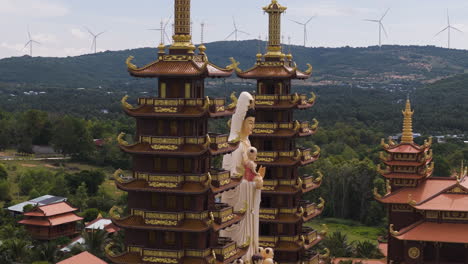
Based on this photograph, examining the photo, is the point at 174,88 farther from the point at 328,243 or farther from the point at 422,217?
the point at 328,243

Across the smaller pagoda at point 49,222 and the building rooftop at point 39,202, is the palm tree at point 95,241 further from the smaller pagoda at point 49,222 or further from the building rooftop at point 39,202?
the building rooftop at point 39,202

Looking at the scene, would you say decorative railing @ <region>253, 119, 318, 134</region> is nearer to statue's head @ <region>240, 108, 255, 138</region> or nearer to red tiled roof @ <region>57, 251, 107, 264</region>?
statue's head @ <region>240, 108, 255, 138</region>

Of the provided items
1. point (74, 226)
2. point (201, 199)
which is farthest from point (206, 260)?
point (74, 226)

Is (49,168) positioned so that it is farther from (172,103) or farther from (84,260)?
(172,103)

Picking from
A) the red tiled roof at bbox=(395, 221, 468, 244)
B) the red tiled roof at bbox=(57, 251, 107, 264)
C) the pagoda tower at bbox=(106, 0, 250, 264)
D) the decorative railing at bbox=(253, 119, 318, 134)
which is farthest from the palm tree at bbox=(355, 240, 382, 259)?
the pagoda tower at bbox=(106, 0, 250, 264)

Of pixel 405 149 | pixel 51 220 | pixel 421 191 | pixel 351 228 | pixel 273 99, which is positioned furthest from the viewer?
pixel 351 228

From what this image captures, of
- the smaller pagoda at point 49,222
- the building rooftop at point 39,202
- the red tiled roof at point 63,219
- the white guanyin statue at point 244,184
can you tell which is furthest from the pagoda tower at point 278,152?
the building rooftop at point 39,202

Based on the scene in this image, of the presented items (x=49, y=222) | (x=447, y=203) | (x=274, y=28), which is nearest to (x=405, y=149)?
(x=447, y=203)
